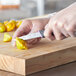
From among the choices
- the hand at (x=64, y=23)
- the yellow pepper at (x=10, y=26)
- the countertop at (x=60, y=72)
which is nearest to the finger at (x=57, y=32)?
the hand at (x=64, y=23)

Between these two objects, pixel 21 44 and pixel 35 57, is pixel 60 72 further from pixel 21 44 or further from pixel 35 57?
pixel 21 44

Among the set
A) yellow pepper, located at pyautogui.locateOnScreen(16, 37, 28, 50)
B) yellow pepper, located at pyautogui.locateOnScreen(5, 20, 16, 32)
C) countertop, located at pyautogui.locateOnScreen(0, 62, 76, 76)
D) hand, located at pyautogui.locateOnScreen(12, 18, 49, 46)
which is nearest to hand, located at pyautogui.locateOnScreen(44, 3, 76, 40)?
countertop, located at pyautogui.locateOnScreen(0, 62, 76, 76)

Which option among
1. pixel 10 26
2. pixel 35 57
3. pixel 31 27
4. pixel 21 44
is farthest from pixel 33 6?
pixel 35 57

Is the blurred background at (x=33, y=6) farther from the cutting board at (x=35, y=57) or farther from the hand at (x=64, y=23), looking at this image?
the hand at (x=64, y=23)

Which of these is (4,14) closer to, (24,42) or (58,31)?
(24,42)

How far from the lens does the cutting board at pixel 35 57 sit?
103 cm

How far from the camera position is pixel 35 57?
3.44 ft

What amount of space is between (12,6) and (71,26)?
3899mm

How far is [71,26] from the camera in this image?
739 mm

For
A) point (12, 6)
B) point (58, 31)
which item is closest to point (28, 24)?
point (58, 31)

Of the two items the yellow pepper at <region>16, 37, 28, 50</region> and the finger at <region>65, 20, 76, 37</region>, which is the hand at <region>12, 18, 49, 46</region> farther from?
the finger at <region>65, 20, 76, 37</region>

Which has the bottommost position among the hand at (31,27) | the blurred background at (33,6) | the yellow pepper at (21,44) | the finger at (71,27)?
the blurred background at (33,6)

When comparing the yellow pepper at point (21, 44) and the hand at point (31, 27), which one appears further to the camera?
the hand at point (31, 27)

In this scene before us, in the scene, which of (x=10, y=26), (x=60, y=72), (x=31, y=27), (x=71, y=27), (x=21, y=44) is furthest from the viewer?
(x=10, y=26)
